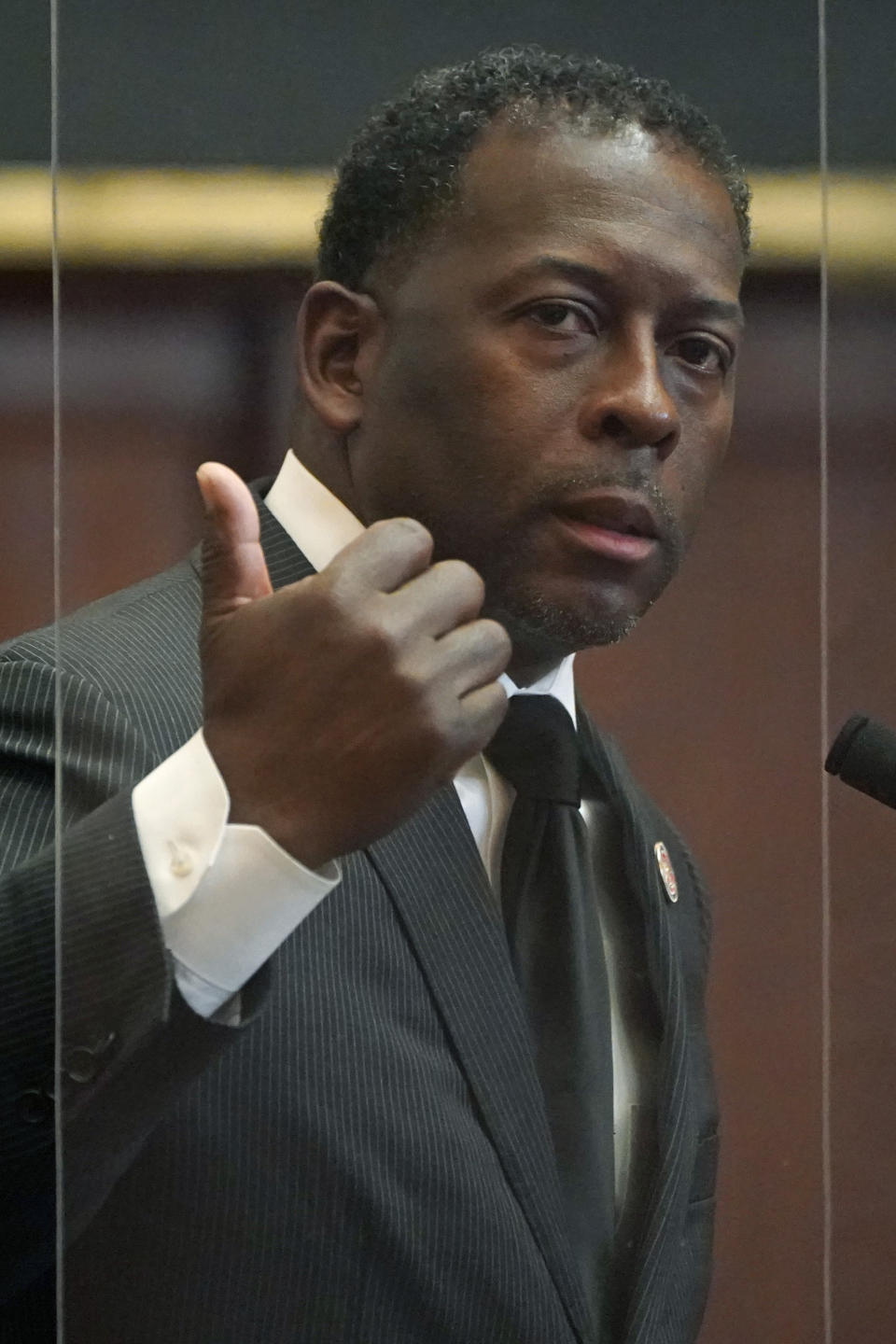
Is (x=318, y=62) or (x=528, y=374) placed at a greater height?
(x=318, y=62)

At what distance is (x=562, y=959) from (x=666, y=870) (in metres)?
0.06

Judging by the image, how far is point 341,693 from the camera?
543 mm

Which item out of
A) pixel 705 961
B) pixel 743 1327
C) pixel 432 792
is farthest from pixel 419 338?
pixel 743 1327

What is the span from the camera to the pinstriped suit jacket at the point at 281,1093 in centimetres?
58

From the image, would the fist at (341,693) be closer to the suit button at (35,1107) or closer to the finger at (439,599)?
the finger at (439,599)

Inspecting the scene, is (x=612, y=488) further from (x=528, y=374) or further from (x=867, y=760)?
(x=867, y=760)

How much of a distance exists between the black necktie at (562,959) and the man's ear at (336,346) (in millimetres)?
121

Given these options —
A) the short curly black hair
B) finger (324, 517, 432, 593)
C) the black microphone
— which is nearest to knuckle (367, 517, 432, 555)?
finger (324, 517, 432, 593)

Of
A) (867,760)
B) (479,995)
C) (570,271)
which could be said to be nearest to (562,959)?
(479,995)

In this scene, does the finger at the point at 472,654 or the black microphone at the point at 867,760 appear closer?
the finger at the point at 472,654

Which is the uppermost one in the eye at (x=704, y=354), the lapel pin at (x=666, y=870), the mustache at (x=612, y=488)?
the eye at (x=704, y=354)

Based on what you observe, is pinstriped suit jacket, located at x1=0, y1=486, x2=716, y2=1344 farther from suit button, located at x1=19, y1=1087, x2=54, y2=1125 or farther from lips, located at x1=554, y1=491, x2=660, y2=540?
lips, located at x1=554, y1=491, x2=660, y2=540

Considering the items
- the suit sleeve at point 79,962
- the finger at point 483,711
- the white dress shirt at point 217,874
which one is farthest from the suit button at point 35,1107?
the finger at point 483,711

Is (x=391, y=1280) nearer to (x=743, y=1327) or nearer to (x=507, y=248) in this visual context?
(x=743, y=1327)
